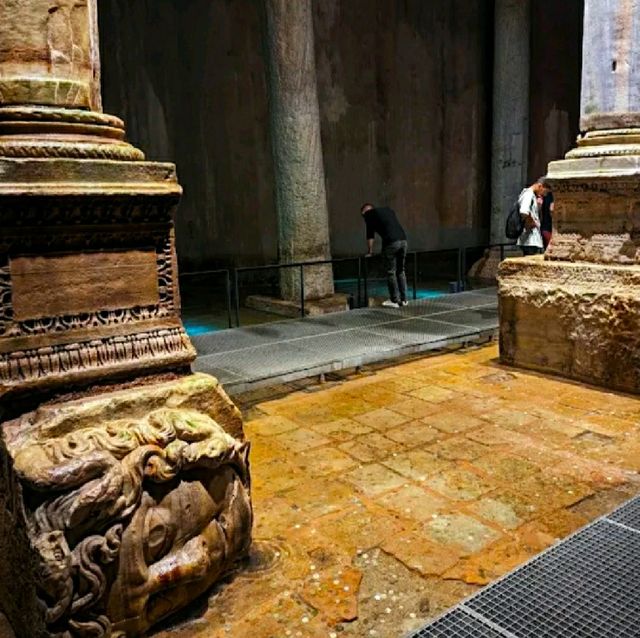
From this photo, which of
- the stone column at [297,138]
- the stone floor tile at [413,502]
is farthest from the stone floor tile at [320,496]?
the stone column at [297,138]

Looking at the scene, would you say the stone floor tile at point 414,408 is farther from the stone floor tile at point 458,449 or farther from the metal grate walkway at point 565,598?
the metal grate walkway at point 565,598

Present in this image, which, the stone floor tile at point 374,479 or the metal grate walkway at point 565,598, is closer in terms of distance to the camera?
the metal grate walkway at point 565,598

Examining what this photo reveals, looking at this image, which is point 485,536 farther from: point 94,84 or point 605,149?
point 605,149

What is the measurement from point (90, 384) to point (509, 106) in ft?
34.7

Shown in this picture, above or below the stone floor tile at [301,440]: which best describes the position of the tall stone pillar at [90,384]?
above

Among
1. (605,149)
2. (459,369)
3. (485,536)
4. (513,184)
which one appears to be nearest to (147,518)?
(485,536)

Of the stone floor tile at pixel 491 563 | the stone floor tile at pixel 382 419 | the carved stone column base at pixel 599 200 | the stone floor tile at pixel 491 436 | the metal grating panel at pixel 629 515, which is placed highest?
the carved stone column base at pixel 599 200

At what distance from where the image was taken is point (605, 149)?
16.5 ft

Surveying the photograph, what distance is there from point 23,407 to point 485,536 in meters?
1.95

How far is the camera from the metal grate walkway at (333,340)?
521 centimetres

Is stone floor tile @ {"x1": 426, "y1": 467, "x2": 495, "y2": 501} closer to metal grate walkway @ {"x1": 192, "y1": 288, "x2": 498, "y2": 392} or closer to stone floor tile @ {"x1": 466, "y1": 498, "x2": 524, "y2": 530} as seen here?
stone floor tile @ {"x1": 466, "y1": 498, "x2": 524, "y2": 530}

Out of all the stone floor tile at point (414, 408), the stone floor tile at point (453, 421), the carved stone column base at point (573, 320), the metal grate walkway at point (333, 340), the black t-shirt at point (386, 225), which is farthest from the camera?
the black t-shirt at point (386, 225)

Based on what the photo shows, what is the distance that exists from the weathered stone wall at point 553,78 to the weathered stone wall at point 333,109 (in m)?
1.09

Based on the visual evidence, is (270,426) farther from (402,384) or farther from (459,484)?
(459,484)
